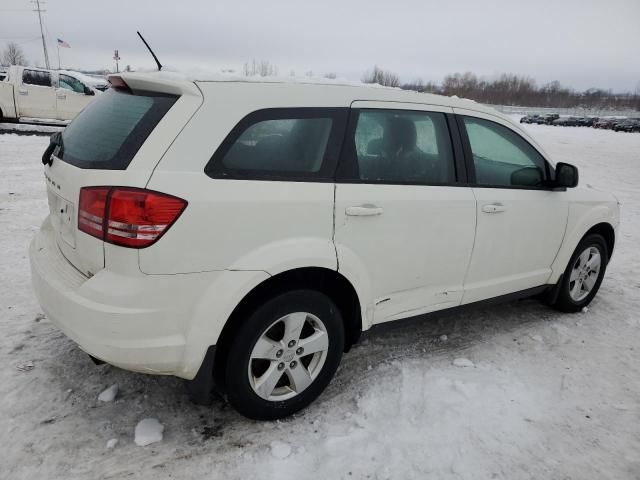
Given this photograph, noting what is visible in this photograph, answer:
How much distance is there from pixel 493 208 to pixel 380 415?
159 cm

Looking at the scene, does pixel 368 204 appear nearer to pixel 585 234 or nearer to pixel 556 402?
pixel 556 402

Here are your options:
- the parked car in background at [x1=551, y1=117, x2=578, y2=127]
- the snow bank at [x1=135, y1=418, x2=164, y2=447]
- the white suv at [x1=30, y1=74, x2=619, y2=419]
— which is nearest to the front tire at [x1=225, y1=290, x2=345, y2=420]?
the white suv at [x1=30, y1=74, x2=619, y2=419]

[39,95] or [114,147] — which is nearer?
[114,147]

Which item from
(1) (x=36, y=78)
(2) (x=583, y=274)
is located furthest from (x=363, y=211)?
(1) (x=36, y=78)

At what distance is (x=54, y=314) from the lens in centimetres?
249

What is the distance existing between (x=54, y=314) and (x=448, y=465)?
2147 millimetres

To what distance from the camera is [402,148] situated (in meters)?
3.06

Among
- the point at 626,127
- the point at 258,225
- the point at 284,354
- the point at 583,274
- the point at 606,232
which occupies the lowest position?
the point at 626,127

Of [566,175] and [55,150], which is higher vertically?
[55,150]

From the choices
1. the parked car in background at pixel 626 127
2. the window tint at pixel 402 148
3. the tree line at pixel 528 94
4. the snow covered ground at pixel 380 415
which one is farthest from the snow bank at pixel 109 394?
the tree line at pixel 528 94

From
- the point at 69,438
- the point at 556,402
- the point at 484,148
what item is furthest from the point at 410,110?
the point at 69,438

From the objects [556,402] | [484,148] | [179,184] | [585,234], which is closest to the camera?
[179,184]

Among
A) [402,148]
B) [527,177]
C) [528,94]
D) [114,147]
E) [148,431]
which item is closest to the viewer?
Answer: [114,147]

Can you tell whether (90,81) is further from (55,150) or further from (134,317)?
(134,317)
